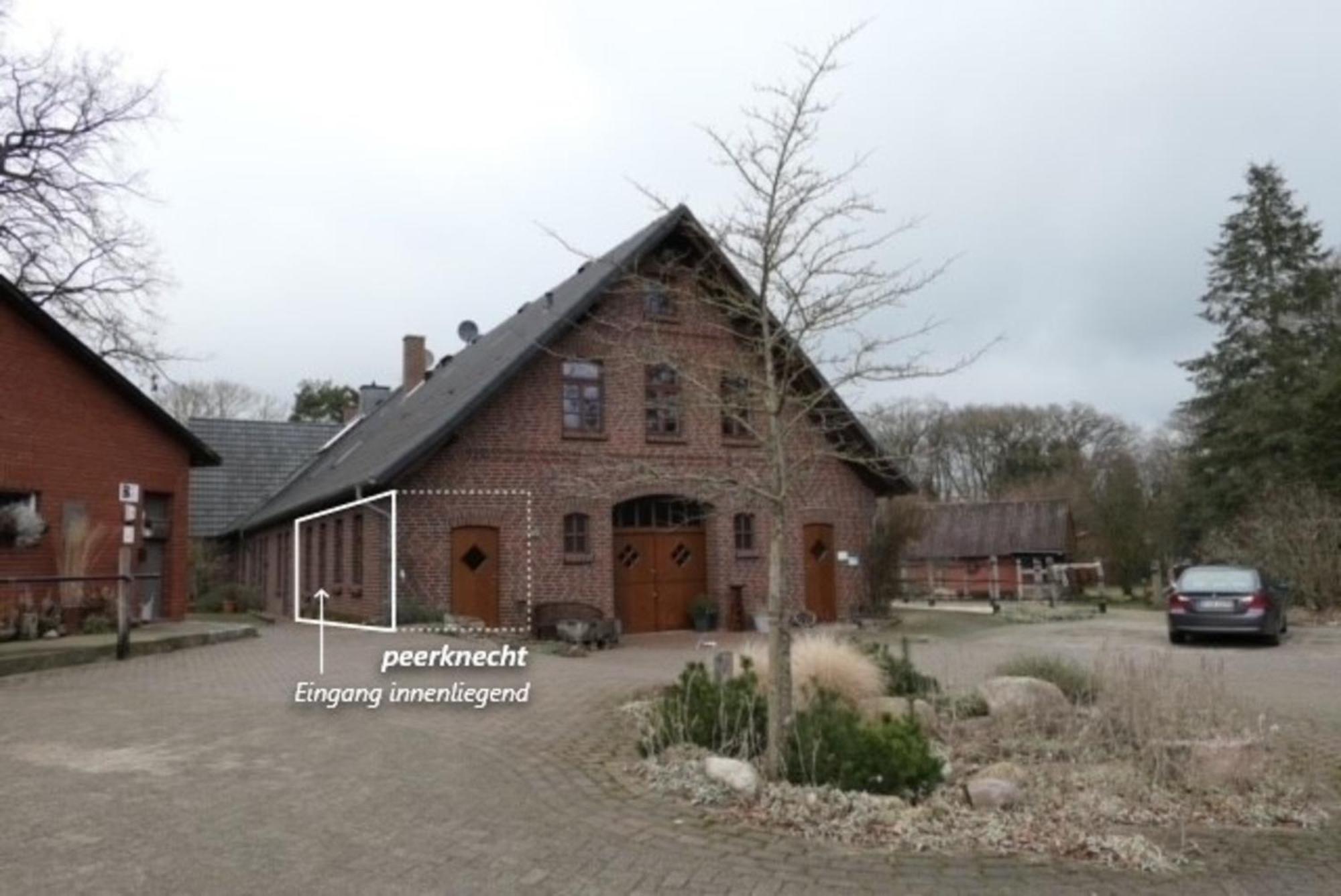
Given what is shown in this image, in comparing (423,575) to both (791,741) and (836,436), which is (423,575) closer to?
(836,436)

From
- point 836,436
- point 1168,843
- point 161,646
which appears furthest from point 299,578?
point 1168,843

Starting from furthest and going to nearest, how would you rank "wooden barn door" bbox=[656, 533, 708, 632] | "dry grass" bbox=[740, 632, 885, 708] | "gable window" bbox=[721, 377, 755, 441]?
"wooden barn door" bbox=[656, 533, 708, 632], "dry grass" bbox=[740, 632, 885, 708], "gable window" bbox=[721, 377, 755, 441]

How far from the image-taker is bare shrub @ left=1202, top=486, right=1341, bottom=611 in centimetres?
2447

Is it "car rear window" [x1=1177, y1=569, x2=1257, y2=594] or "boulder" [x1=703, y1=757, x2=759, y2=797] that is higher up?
"car rear window" [x1=1177, y1=569, x2=1257, y2=594]

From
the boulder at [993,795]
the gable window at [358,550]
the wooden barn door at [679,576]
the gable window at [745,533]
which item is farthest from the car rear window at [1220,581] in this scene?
the gable window at [358,550]

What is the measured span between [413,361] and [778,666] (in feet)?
99.8

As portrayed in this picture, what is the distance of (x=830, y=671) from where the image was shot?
974 cm

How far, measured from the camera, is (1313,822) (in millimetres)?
6590

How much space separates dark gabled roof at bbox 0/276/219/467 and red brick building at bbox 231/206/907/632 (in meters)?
2.73

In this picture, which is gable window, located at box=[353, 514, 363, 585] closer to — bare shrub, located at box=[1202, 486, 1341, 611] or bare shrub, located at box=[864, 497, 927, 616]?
bare shrub, located at box=[864, 497, 927, 616]

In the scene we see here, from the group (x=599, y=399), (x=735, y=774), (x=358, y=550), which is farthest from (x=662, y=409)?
(x=735, y=774)

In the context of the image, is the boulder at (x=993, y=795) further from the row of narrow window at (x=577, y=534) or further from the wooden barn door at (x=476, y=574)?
the row of narrow window at (x=577, y=534)

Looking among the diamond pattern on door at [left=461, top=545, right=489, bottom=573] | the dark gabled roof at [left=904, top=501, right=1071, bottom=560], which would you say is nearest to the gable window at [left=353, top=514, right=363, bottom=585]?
the diamond pattern on door at [left=461, top=545, right=489, bottom=573]

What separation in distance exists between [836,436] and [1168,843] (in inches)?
734
